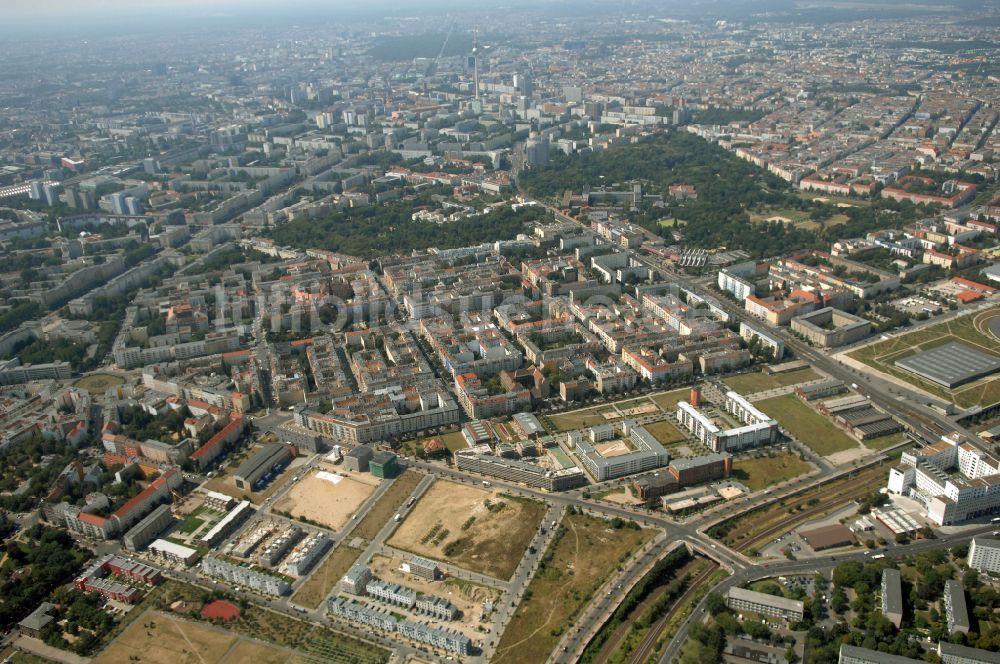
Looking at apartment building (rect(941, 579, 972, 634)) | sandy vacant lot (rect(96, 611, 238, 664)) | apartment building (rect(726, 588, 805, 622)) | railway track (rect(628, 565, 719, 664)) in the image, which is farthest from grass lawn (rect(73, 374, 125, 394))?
apartment building (rect(941, 579, 972, 634))

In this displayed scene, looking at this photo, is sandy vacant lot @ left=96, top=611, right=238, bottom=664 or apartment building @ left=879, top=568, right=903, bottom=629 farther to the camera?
sandy vacant lot @ left=96, top=611, right=238, bottom=664

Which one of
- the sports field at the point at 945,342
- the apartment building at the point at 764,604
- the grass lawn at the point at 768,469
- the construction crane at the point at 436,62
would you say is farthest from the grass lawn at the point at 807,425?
the construction crane at the point at 436,62

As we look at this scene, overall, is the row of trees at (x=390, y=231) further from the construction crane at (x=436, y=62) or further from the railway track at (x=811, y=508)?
the construction crane at (x=436, y=62)

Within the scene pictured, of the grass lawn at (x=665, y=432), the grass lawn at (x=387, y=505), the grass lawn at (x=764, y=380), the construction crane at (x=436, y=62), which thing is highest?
the construction crane at (x=436, y=62)

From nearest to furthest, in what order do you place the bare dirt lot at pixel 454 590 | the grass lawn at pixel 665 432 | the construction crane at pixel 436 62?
the bare dirt lot at pixel 454 590, the grass lawn at pixel 665 432, the construction crane at pixel 436 62

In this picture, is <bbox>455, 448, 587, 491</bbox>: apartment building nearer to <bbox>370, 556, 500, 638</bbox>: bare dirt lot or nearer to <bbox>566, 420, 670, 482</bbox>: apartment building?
<bbox>566, 420, 670, 482</bbox>: apartment building

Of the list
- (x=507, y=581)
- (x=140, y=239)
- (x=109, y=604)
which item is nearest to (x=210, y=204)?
(x=140, y=239)
